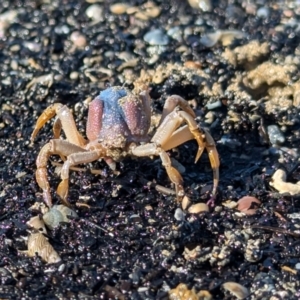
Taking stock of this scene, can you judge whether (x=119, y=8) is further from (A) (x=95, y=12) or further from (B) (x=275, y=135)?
(B) (x=275, y=135)

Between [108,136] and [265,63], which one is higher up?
[108,136]

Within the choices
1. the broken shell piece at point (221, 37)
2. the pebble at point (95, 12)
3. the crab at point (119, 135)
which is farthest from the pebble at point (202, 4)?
the crab at point (119, 135)

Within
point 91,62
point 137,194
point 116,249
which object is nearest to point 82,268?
point 116,249

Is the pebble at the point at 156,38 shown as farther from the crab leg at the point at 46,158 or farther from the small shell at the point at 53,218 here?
the small shell at the point at 53,218

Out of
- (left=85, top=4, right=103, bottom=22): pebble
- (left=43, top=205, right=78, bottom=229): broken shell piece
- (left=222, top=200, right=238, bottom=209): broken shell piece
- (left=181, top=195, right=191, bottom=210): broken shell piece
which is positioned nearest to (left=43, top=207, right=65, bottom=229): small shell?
(left=43, top=205, right=78, bottom=229): broken shell piece

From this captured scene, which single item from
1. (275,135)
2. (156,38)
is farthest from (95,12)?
(275,135)

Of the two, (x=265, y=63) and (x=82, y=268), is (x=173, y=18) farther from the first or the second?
(x=82, y=268)
